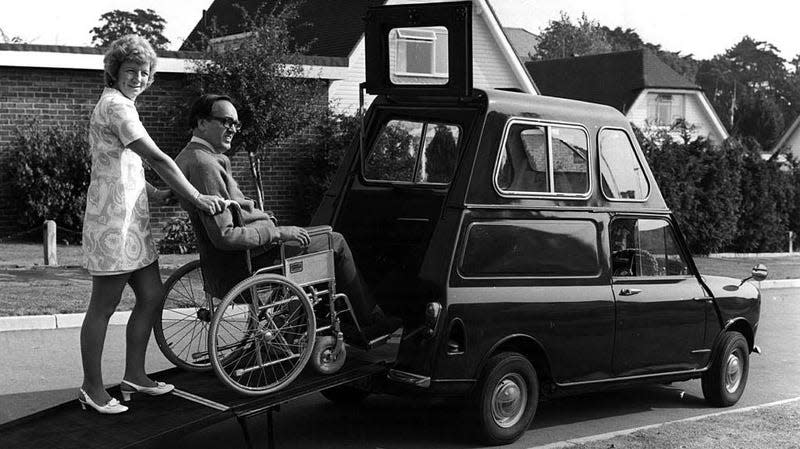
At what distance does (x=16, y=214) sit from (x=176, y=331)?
48.2 ft

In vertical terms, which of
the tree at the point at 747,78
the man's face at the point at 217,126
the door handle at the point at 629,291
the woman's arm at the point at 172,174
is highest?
the tree at the point at 747,78

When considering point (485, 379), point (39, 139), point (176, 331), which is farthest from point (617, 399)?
point (39, 139)

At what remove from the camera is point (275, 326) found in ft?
20.3

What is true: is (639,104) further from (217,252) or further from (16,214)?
(217,252)

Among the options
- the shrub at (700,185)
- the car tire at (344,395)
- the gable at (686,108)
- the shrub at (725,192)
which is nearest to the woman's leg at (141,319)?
the car tire at (344,395)

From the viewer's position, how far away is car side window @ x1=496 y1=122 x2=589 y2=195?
7.04 meters

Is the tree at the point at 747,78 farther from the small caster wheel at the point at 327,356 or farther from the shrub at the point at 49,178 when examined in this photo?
the small caster wheel at the point at 327,356

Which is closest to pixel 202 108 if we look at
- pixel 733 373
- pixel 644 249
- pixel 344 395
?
pixel 344 395

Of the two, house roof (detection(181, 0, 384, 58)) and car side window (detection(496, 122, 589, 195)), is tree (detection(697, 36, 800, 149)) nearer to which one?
house roof (detection(181, 0, 384, 58))

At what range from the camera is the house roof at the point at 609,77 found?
48.1 metres

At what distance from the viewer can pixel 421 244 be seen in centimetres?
723

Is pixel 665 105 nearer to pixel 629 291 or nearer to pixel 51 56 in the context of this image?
A: pixel 51 56

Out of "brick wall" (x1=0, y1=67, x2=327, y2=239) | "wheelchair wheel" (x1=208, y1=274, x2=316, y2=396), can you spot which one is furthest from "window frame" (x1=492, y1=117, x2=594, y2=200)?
"brick wall" (x1=0, y1=67, x2=327, y2=239)

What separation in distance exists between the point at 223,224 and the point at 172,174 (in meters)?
0.44
